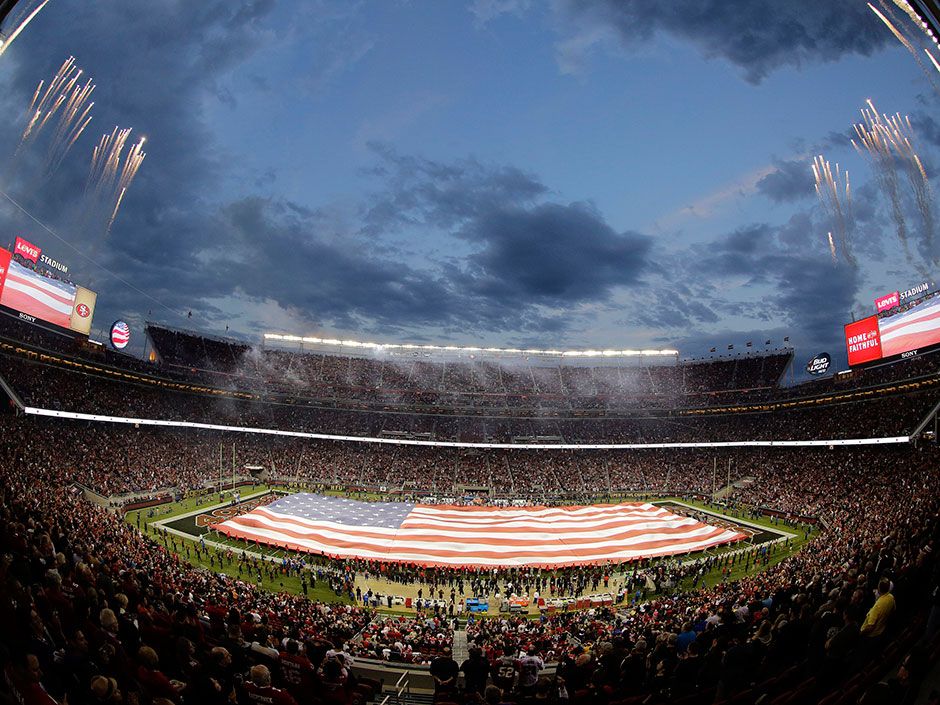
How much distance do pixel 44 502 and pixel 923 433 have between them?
184ft

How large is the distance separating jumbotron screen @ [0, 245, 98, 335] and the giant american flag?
25.7 m

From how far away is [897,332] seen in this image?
41.0 m

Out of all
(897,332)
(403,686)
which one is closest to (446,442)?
(897,332)

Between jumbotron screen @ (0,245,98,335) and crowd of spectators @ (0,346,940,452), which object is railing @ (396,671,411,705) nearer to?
jumbotron screen @ (0,245,98,335)

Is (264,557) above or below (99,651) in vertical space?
below

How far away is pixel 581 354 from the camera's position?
81.6 metres

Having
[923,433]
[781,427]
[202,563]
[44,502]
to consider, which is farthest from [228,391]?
[923,433]

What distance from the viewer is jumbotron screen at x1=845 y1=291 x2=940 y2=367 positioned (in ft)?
125

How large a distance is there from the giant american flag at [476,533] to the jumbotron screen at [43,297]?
25657mm

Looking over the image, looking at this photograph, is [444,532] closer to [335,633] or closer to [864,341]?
[335,633]

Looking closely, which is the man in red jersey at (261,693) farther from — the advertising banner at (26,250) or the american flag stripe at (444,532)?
the advertising banner at (26,250)

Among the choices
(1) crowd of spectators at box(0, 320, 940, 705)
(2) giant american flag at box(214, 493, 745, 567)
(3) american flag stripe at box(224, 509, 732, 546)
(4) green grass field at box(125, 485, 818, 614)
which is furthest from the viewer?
(3) american flag stripe at box(224, 509, 732, 546)

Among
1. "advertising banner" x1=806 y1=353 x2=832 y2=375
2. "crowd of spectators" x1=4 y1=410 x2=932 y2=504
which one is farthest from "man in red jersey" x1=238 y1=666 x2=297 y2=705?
"advertising banner" x1=806 y1=353 x2=832 y2=375

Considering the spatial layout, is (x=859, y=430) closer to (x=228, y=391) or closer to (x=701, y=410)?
(x=701, y=410)
